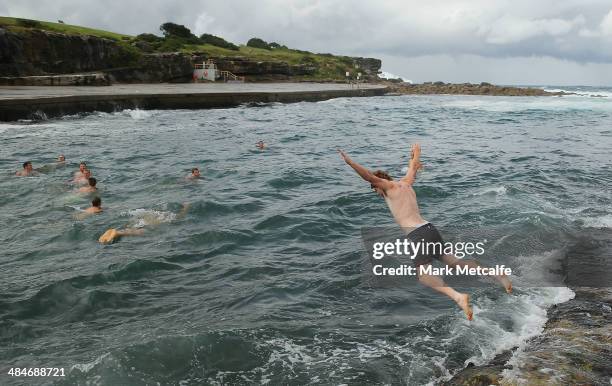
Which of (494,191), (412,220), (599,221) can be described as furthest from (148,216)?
(599,221)

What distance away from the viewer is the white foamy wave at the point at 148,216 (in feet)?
35.3

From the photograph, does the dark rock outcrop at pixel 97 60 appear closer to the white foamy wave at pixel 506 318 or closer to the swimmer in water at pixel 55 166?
the swimmer in water at pixel 55 166

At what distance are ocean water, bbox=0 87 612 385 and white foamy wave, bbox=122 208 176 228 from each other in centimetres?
6

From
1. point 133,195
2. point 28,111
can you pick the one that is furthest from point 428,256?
point 28,111

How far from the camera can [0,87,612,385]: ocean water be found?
5727mm

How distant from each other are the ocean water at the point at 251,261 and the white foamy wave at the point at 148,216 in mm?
65

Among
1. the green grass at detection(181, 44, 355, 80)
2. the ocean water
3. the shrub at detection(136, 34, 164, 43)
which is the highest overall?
the shrub at detection(136, 34, 164, 43)

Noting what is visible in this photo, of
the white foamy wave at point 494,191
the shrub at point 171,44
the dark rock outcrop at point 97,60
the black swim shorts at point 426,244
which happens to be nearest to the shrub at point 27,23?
the dark rock outcrop at point 97,60

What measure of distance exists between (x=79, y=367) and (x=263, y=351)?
6.81 feet

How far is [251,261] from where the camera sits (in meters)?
8.87

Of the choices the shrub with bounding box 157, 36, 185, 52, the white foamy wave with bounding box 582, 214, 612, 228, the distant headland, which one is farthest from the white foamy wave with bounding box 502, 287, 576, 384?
the shrub with bounding box 157, 36, 185, 52

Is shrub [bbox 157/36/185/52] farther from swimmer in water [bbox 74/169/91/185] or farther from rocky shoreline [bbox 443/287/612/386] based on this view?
rocky shoreline [bbox 443/287/612/386]

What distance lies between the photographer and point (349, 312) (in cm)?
689

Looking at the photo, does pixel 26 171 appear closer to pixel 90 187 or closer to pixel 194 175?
pixel 90 187
